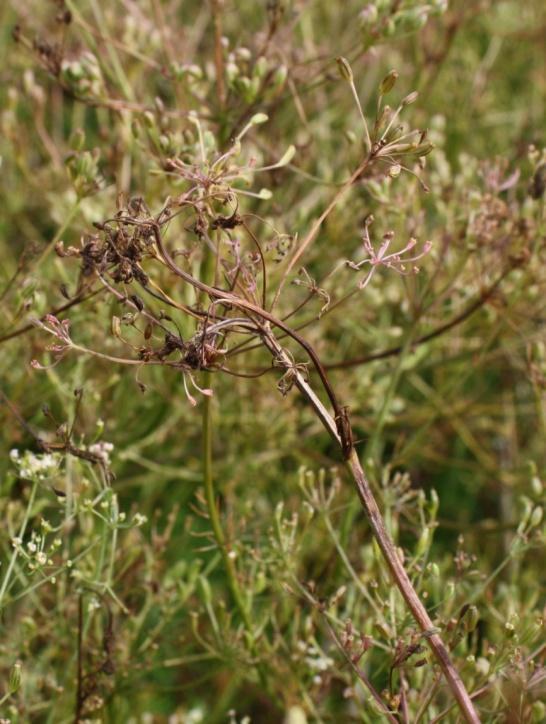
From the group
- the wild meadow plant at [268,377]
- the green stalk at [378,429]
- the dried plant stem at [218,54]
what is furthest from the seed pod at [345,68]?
the green stalk at [378,429]

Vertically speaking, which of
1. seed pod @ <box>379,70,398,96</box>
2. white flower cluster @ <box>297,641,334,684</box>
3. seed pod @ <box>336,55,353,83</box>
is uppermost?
seed pod @ <box>336,55,353,83</box>

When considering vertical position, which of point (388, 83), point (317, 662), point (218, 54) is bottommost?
point (317, 662)

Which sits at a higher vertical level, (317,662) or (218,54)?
(218,54)

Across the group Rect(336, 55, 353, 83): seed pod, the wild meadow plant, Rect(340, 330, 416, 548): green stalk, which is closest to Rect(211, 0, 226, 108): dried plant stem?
the wild meadow plant

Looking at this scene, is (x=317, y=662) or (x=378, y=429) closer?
(x=317, y=662)

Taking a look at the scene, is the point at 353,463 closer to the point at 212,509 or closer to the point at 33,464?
the point at 212,509

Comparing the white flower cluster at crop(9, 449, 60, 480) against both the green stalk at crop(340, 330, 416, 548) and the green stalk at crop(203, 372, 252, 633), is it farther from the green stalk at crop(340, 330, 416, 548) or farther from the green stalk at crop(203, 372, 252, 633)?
the green stalk at crop(340, 330, 416, 548)

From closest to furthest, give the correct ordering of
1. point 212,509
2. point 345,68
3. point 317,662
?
1. point 345,68
2. point 212,509
3. point 317,662

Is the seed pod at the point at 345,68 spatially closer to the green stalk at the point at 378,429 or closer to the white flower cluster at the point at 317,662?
the green stalk at the point at 378,429

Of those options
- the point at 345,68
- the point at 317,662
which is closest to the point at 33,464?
the point at 317,662
